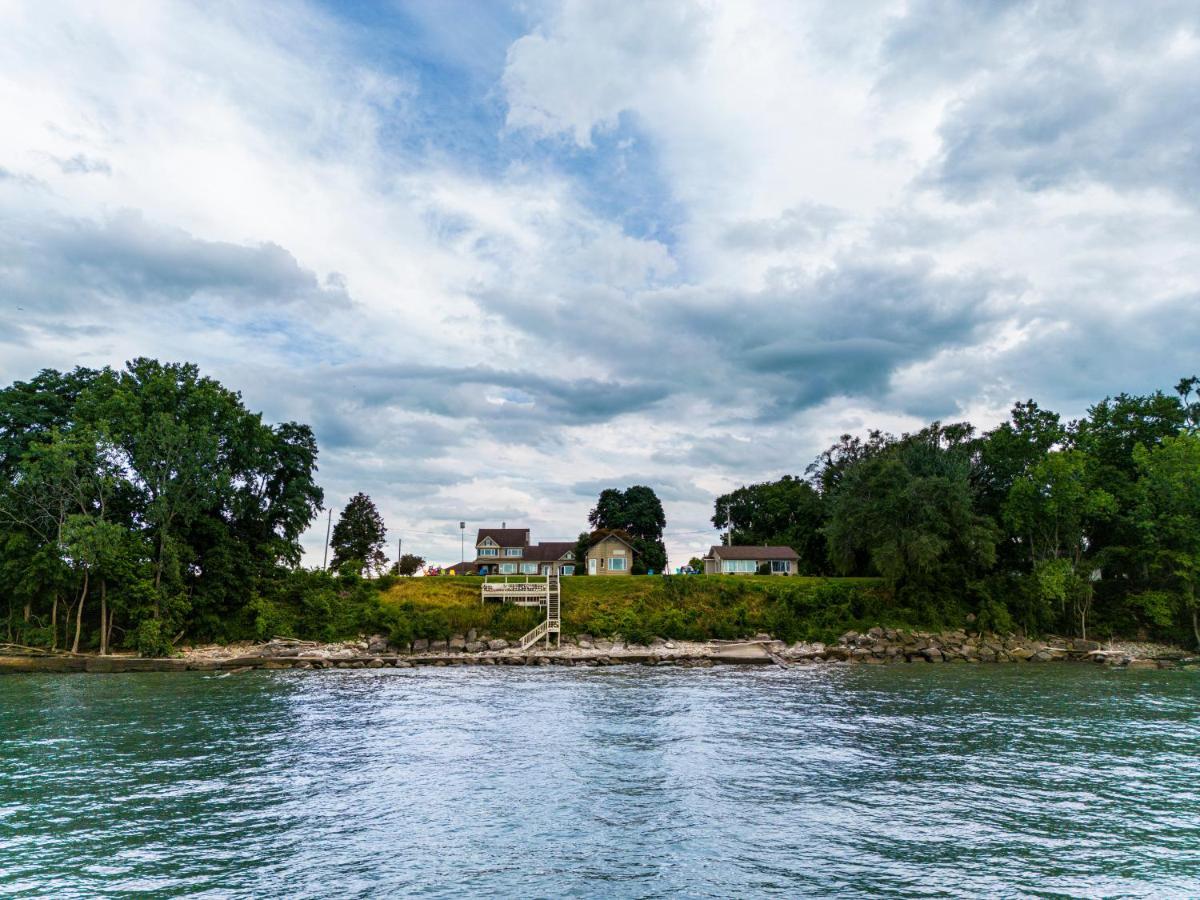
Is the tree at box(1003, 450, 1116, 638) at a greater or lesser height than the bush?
greater

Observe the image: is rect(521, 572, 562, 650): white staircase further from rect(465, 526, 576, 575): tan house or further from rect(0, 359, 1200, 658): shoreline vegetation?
rect(465, 526, 576, 575): tan house

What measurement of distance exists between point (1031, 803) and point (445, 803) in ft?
49.4

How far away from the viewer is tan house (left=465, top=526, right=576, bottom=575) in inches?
4449

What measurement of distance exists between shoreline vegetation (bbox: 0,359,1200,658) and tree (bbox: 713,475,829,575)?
21056 mm

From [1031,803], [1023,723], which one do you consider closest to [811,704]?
[1023,723]

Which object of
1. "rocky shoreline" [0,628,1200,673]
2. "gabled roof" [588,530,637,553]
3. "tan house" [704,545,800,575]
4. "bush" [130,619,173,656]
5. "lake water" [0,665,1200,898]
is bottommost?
"rocky shoreline" [0,628,1200,673]

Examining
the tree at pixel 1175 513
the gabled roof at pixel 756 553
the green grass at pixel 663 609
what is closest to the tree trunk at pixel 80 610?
the green grass at pixel 663 609

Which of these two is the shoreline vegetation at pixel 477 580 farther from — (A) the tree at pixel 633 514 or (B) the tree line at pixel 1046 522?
(A) the tree at pixel 633 514

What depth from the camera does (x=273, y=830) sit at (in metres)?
16.6

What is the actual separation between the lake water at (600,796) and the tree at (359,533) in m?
60.8

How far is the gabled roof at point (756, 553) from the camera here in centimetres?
9162

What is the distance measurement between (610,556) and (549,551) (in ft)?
62.9

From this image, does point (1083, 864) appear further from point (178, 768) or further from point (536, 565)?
point (536, 565)

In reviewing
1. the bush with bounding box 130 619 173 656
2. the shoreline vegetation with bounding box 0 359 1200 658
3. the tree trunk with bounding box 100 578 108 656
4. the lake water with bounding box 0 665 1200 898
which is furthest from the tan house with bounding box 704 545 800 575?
the tree trunk with bounding box 100 578 108 656
